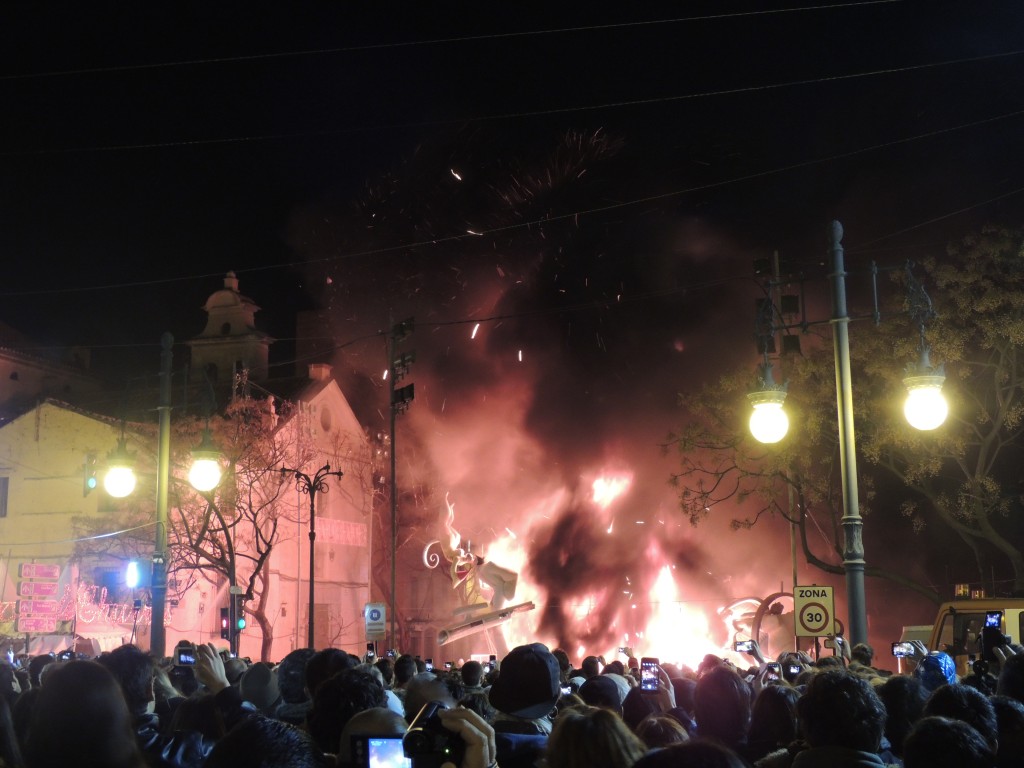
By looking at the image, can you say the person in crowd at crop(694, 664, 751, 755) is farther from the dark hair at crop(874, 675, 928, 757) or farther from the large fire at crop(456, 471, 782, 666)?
the large fire at crop(456, 471, 782, 666)

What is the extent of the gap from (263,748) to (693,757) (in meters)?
1.52

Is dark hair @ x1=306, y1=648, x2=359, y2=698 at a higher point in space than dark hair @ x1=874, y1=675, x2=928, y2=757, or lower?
higher

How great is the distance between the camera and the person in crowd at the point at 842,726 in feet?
15.8

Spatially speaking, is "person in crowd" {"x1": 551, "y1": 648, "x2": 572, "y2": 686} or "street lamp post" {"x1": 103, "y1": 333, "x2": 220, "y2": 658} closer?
"person in crowd" {"x1": 551, "y1": 648, "x2": 572, "y2": 686}

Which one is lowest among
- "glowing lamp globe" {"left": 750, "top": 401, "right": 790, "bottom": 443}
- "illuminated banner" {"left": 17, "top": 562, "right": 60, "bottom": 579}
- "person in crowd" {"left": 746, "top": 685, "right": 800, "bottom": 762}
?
"person in crowd" {"left": 746, "top": 685, "right": 800, "bottom": 762}

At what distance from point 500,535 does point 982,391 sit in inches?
1205

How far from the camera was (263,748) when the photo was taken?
12.0 ft

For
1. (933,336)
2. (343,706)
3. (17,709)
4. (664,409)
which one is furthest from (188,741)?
(664,409)

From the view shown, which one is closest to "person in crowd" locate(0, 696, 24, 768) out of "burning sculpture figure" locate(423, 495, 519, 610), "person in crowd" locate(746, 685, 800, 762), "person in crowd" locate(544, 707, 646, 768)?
"person in crowd" locate(544, 707, 646, 768)

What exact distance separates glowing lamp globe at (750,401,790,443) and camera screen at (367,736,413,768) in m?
8.00

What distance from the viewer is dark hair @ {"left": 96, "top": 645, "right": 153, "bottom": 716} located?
22.2 feet

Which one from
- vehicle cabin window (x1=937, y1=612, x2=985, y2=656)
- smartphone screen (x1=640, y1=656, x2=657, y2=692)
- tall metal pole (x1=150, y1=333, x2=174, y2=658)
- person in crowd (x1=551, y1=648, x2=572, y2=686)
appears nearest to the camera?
smartphone screen (x1=640, y1=656, x2=657, y2=692)

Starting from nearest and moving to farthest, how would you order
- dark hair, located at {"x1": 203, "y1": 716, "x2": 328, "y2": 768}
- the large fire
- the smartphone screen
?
dark hair, located at {"x1": 203, "y1": 716, "x2": 328, "y2": 768}
the smartphone screen
the large fire

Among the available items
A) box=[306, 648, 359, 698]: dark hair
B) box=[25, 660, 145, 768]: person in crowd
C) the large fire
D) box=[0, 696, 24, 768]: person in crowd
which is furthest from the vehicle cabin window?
the large fire
